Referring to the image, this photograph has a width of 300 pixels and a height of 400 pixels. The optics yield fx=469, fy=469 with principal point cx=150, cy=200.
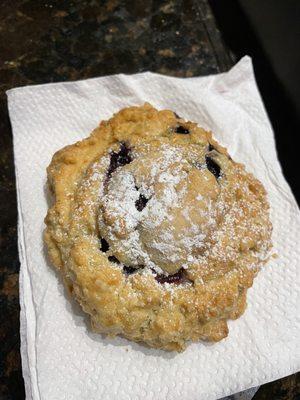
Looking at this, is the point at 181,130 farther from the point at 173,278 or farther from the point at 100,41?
the point at 100,41

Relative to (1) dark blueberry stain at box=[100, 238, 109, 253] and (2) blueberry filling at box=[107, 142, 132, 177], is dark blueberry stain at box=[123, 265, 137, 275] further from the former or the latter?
(2) blueberry filling at box=[107, 142, 132, 177]

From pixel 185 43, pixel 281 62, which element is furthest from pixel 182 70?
pixel 281 62

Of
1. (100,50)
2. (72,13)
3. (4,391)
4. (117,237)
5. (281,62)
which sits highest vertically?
(72,13)

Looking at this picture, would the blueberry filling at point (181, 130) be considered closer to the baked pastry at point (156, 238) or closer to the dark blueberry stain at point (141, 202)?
the baked pastry at point (156, 238)

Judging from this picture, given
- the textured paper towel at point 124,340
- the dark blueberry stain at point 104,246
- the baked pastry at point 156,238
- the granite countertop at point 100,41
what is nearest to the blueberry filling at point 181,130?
the baked pastry at point 156,238

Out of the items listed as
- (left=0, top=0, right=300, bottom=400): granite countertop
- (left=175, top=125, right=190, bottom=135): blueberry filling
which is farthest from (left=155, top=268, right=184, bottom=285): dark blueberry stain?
(left=0, top=0, right=300, bottom=400): granite countertop

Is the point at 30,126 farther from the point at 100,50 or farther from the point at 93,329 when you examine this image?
the point at 93,329

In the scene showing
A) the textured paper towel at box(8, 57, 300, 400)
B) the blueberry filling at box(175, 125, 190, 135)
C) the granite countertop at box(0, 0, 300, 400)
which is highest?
the granite countertop at box(0, 0, 300, 400)
